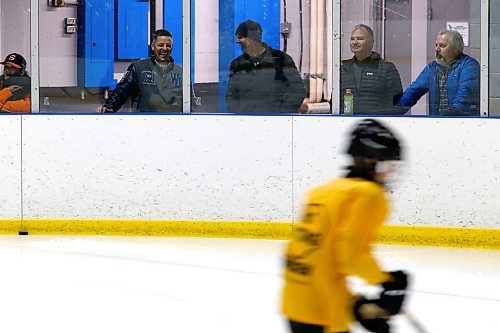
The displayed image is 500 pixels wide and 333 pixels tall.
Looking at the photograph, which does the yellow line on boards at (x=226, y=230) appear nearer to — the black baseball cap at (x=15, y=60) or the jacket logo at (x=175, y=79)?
the jacket logo at (x=175, y=79)

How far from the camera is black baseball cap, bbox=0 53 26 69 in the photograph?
7613 millimetres

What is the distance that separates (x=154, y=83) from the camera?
7602 mm

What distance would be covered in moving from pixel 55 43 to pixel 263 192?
1817 millimetres

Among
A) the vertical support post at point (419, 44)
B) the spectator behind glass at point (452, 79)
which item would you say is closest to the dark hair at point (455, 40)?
the spectator behind glass at point (452, 79)

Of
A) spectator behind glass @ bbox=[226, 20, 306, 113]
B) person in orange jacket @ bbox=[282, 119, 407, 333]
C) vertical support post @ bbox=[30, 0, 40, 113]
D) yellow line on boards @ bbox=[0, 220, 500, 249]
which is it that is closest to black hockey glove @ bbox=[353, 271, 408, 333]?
person in orange jacket @ bbox=[282, 119, 407, 333]

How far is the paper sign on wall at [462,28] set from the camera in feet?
23.1

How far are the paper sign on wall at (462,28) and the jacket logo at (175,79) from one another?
1.87m

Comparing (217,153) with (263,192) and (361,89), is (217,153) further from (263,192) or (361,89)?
(361,89)

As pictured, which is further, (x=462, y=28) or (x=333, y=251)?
(x=462, y=28)

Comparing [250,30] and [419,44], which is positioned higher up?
[250,30]

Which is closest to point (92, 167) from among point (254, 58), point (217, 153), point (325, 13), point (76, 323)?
point (217, 153)

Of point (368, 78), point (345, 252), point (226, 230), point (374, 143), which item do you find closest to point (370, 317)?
point (345, 252)

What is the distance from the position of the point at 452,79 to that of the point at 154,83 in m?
2.06

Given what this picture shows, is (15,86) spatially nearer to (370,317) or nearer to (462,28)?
(462,28)
